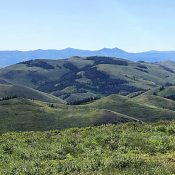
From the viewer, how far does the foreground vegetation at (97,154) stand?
2403cm

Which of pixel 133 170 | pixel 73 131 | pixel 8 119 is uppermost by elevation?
pixel 133 170

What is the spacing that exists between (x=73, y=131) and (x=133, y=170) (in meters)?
25.1

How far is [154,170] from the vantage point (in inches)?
851

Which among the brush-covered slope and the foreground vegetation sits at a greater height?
the foreground vegetation

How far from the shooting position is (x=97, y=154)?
102 ft

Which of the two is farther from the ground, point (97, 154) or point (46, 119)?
point (97, 154)

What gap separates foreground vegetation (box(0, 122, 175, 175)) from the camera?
78.8ft

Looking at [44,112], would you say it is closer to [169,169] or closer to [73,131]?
[73,131]

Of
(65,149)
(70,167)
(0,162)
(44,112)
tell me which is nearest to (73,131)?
(65,149)

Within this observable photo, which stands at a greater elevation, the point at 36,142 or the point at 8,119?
the point at 36,142

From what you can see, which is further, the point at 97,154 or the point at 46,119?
the point at 46,119

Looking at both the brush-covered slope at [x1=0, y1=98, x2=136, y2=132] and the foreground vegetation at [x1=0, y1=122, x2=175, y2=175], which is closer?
the foreground vegetation at [x1=0, y1=122, x2=175, y2=175]

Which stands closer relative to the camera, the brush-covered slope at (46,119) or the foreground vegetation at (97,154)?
the foreground vegetation at (97,154)

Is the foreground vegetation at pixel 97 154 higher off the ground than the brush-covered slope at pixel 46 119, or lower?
higher
